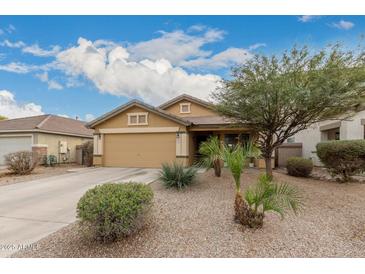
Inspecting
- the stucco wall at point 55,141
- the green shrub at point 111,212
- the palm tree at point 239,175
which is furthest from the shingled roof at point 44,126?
the palm tree at point 239,175

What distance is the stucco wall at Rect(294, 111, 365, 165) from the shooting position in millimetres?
12016

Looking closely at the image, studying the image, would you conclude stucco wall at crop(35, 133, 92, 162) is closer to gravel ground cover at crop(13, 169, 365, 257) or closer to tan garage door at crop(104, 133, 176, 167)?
tan garage door at crop(104, 133, 176, 167)

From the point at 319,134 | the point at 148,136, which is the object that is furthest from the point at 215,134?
the point at 319,134

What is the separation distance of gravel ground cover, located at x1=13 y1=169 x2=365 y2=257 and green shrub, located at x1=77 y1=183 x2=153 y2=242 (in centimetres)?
25

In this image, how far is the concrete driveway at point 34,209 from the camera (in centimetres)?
446

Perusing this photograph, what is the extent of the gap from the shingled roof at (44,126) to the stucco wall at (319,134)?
59.6 ft

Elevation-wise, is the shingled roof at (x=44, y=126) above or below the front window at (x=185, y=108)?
below

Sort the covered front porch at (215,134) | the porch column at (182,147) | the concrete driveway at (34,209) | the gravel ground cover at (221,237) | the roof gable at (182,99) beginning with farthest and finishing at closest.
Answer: the roof gable at (182,99) → the covered front porch at (215,134) → the porch column at (182,147) → the concrete driveway at (34,209) → the gravel ground cover at (221,237)

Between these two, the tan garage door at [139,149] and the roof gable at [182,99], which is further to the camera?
the roof gable at [182,99]

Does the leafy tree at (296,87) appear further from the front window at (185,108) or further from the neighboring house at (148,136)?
the front window at (185,108)

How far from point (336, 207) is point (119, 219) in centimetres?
603

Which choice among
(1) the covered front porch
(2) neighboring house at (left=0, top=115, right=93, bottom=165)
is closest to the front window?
(1) the covered front porch

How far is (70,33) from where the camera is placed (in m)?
9.57
